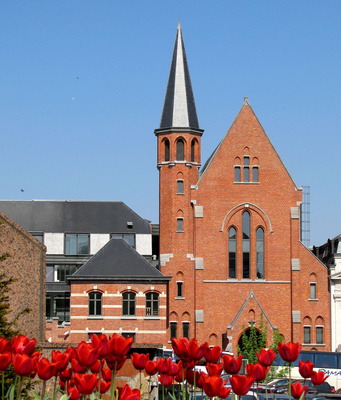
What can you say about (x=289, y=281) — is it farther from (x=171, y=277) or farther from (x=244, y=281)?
(x=171, y=277)

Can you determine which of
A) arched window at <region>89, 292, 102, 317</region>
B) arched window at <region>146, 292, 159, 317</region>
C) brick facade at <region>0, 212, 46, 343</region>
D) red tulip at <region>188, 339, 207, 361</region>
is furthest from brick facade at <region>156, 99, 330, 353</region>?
red tulip at <region>188, 339, 207, 361</region>

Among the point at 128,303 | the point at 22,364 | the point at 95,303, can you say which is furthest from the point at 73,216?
the point at 22,364

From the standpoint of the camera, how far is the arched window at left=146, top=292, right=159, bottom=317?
50156 mm

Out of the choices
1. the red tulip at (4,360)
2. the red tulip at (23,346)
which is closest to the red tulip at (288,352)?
the red tulip at (23,346)

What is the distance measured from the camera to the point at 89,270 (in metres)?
50.9

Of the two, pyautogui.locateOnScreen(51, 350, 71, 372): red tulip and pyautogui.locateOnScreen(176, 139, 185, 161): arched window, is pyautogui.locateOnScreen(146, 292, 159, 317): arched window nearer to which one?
pyautogui.locateOnScreen(176, 139, 185, 161): arched window

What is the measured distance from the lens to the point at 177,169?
182 ft

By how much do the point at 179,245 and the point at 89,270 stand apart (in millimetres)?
7139

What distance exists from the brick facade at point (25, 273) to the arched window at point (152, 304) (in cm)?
2523

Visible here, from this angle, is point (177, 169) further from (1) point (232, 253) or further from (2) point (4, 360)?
(2) point (4, 360)

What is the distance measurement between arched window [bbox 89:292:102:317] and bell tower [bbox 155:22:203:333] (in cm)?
553

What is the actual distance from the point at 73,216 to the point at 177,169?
960 cm

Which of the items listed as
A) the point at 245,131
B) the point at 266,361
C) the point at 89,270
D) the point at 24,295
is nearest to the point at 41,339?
the point at 24,295

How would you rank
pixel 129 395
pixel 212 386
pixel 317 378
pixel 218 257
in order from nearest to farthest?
pixel 129 395 < pixel 212 386 < pixel 317 378 < pixel 218 257
